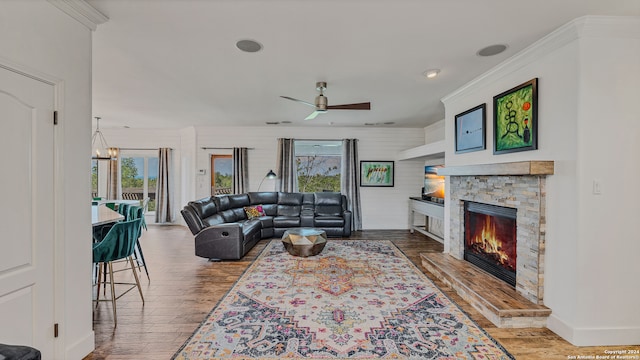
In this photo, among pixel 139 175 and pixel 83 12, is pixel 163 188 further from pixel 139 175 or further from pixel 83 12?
pixel 83 12

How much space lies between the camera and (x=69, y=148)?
2043 mm

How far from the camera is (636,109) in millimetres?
2312

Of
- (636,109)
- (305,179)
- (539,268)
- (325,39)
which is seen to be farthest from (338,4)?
(305,179)

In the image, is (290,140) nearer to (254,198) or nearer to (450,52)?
(254,198)

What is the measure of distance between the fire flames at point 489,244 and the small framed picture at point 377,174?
3.64m

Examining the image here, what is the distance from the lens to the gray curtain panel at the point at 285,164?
7238 millimetres

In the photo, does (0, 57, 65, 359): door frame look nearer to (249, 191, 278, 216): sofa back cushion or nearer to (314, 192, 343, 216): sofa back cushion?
(249, 191, 278, 216): sofa back cushion

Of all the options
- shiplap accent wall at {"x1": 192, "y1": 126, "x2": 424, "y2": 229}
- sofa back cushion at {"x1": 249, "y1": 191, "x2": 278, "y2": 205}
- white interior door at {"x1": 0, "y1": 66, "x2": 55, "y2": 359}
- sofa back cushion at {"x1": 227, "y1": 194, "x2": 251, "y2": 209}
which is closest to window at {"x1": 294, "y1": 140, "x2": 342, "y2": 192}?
shiplap accent wall at {"x1": 192, "y1": 126, "x2": 424, "y2": 229}

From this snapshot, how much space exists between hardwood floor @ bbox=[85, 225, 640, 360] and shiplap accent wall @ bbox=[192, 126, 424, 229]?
2581 millimetres

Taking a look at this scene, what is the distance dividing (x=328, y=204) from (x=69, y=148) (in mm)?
5256

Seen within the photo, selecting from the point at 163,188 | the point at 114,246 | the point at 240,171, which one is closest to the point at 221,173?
the point at 240,171

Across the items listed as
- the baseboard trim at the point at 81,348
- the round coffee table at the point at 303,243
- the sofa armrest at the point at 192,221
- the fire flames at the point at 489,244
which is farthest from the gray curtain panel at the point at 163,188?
the fire flames at the point at 489,244

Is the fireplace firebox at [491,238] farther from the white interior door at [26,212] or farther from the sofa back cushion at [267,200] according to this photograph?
the sofa back cushion at [267,200]

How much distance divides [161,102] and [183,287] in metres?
3.16
